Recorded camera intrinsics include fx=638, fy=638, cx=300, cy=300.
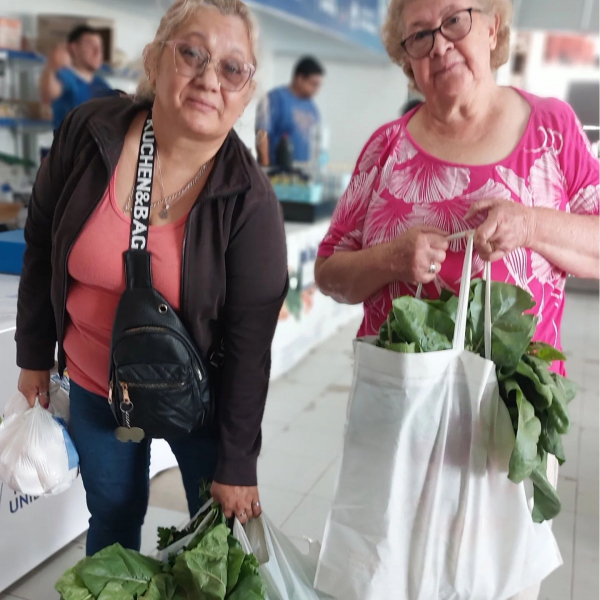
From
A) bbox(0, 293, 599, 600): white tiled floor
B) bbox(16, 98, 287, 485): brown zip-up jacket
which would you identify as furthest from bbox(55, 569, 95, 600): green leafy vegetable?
bbox(0, 293, 599, 600): white tiled floor

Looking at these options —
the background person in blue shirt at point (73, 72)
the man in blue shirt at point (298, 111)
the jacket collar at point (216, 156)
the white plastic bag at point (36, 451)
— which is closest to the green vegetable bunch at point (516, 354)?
the jacket collar at point (216, 156)

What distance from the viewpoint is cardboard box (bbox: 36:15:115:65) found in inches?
171

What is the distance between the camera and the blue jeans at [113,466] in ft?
4.27

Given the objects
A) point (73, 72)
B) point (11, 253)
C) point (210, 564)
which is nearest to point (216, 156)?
point (210, 564)

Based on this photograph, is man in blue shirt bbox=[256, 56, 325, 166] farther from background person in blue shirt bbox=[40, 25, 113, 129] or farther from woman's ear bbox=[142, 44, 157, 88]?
woman's ear bbox=[142, 44, 157, 88]

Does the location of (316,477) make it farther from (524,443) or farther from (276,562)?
(524,443)

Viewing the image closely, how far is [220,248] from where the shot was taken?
1.13 meters

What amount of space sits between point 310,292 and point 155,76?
2.82m

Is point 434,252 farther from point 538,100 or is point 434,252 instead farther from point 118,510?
point 118,510

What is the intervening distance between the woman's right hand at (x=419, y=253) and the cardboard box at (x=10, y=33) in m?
3.85

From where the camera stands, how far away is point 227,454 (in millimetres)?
1227

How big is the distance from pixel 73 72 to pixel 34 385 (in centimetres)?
333

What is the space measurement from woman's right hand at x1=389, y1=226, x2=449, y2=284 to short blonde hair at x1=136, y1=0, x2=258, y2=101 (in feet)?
1.36

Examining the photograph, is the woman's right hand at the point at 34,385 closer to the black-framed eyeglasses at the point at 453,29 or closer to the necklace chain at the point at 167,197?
the necklace chain at the point at 167,197
